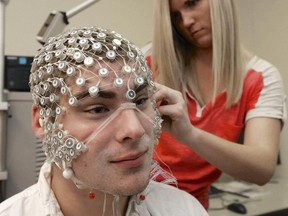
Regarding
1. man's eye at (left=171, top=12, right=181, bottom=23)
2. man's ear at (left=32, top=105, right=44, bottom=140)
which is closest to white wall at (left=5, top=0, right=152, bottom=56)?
man's eye at (left=171, top=12, right=181, bottom=23)

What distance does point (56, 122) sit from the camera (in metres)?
0.81

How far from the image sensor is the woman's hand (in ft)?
3.11

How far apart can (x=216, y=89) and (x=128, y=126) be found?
0.62 meters

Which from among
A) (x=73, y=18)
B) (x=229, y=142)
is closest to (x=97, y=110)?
(x=229, y=142)

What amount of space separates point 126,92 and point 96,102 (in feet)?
0.25

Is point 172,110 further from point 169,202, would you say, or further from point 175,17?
point 175,17

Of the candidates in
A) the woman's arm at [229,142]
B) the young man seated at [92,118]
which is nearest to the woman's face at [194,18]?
the woman's arm at [229,142]

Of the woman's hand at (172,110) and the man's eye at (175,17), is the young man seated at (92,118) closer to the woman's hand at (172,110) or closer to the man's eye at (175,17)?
the woman's hand at (172,110)

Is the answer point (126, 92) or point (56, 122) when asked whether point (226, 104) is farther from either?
point (56, 122)

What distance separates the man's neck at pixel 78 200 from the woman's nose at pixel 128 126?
200mm

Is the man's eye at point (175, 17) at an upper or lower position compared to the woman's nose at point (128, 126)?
upper

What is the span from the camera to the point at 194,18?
4.16 feet

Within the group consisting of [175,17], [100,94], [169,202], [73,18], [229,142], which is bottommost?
[169,202]

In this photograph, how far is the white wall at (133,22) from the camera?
216 centimetres
